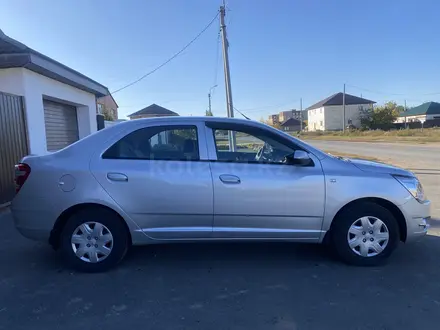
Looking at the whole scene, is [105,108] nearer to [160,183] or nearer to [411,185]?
[160,183]

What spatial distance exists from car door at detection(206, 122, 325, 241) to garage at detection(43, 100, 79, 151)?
7058mm

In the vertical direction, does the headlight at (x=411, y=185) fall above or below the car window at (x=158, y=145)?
below

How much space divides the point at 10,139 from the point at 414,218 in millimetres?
7053

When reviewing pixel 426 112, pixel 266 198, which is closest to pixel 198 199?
pixel 266 198

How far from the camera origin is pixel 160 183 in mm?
3537

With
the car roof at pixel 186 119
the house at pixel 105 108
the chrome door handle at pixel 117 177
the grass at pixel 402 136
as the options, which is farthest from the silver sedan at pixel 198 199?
the grass at pixel 402 136

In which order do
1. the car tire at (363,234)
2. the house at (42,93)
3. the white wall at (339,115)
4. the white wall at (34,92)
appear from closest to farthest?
1. the car tire at (363,234)
2. the house at (42,93)
3. the white wall at (34,92)
4. the white wall at (339,115)

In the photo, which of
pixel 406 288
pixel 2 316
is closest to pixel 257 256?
pixel 406 288

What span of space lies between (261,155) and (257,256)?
48.4 inches

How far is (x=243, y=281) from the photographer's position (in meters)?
3.40

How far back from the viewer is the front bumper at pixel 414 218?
143 inches

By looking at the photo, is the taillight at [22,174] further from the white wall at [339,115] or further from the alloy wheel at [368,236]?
the white wall at [339,115]

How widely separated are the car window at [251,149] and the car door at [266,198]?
0.03 meters

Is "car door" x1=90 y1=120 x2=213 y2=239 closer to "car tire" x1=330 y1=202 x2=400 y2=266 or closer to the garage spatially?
"car tire" x1=330 y1=202 x2=400 y2=266
